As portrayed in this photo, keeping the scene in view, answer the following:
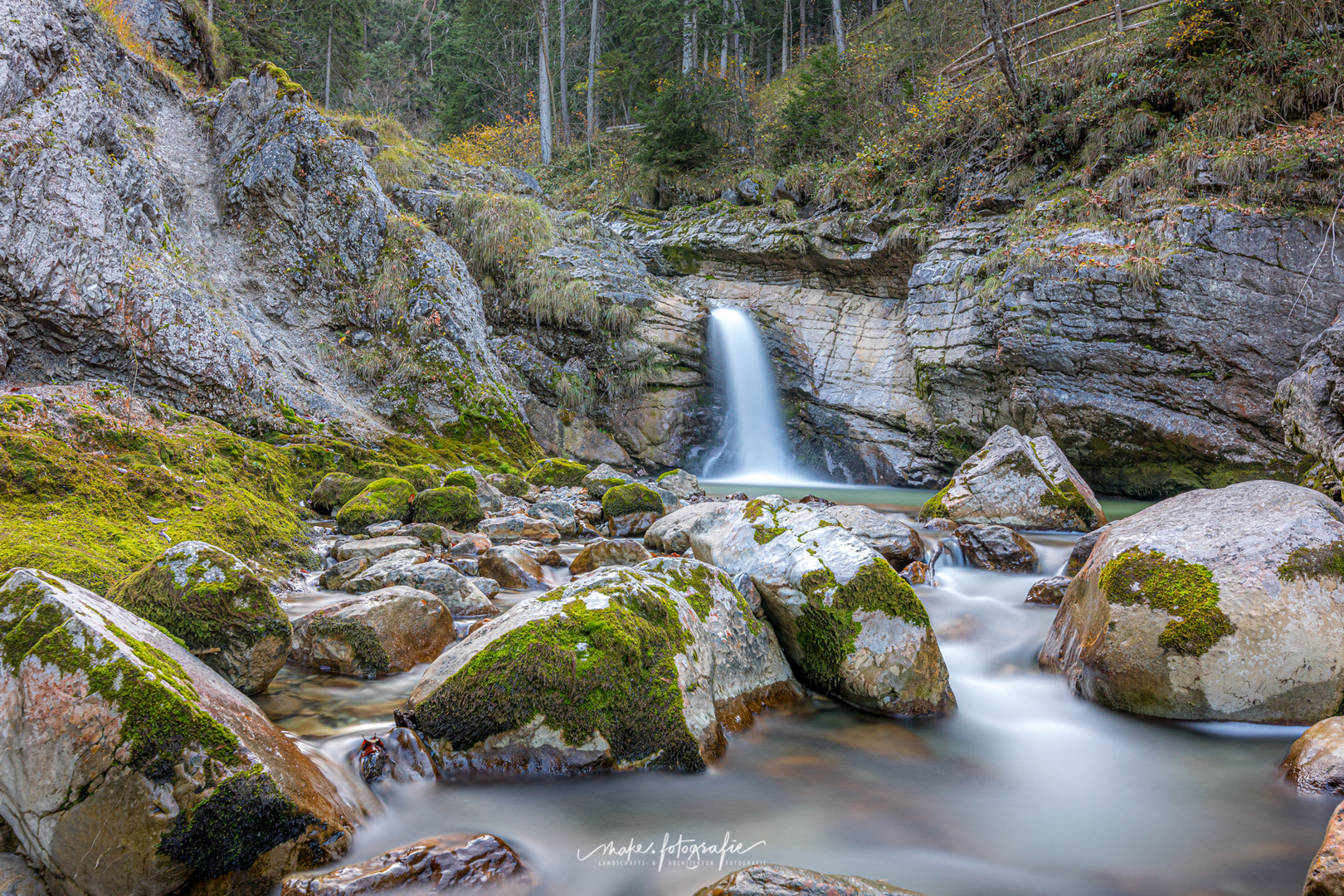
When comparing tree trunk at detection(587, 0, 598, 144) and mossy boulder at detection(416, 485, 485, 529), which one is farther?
tree trunk at detection(587, 0, 598, 144)

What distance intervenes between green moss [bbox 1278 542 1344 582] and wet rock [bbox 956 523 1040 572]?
2.90 metres

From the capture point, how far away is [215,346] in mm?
8766

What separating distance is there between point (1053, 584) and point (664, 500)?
4945 millimetres

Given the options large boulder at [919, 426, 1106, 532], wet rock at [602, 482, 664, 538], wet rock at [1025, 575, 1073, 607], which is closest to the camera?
wet rock at [1025, 575, 1073, 607]

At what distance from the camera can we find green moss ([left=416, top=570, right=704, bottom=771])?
2.79 m

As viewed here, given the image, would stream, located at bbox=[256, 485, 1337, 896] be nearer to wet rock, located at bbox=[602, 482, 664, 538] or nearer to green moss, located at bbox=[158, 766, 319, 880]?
green moss, located at bbox=[158, 766, 319, 880]

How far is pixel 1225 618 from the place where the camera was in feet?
11.3

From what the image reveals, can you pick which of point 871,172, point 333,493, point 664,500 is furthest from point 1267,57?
point 333,493

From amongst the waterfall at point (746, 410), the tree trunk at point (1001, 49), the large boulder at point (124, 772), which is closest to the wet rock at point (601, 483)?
the waterfall at point (746, 410)

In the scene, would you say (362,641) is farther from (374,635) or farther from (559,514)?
(559,514)

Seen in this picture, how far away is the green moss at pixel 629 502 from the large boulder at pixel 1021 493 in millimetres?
3787

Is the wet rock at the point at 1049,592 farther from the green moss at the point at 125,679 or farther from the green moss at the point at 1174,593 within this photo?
the green moss at the point at 125,679

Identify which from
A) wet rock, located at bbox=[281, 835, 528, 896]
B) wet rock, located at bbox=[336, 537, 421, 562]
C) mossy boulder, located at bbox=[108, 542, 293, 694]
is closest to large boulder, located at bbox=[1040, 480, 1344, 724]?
wet rock, located at bbox=[281, 835, 528, 896]

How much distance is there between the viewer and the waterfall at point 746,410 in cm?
1532
